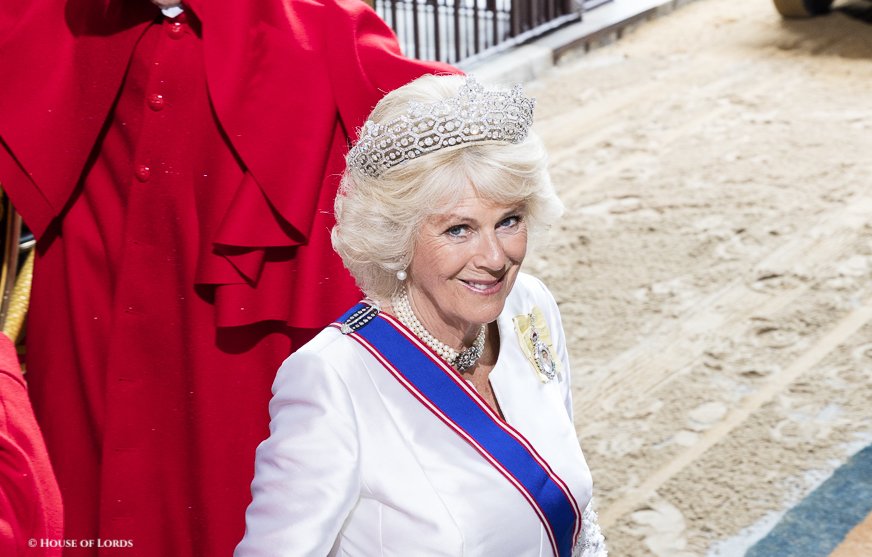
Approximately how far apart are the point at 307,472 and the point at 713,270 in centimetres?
313

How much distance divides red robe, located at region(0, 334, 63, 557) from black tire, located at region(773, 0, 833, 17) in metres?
6.27

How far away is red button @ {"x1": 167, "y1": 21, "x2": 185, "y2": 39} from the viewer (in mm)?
2283

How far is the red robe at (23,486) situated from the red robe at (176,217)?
67cm

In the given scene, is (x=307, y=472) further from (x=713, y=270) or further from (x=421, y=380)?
(x=713, y=270)

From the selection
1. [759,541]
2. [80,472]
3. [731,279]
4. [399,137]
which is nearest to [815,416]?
[759,541]

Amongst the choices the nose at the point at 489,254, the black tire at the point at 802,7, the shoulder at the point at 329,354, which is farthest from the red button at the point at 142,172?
the black tire at the point at 802,7

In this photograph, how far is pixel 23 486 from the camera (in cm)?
150

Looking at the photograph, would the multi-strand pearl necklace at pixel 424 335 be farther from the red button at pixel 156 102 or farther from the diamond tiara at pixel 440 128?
the red button at pixel 156 102

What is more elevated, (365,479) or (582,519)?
(365,479)

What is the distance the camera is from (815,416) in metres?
3.63

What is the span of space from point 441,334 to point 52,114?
0.91 m

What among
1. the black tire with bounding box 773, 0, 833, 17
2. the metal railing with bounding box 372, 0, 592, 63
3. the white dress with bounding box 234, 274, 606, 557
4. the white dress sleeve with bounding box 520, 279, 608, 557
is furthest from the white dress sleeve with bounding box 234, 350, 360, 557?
A: the black tire with bounding box 773, 0, 833, 17

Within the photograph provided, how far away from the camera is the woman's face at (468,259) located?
173cm

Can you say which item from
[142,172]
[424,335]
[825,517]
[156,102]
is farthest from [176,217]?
[825,517]
